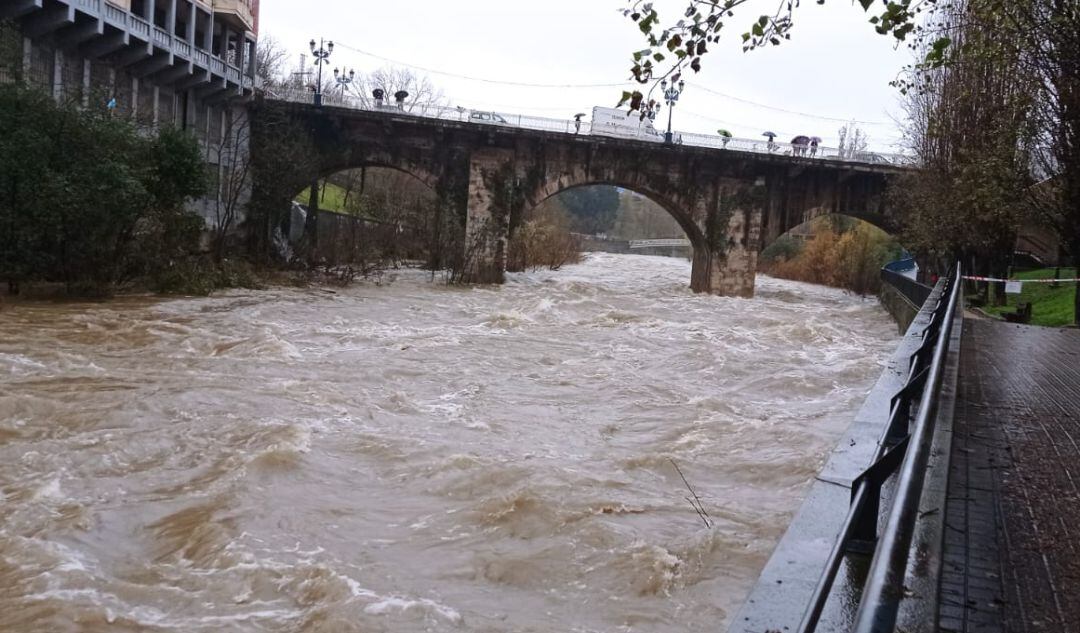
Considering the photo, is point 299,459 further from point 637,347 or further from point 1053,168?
point 1053,168

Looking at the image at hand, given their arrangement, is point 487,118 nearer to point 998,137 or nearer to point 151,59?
point 151,59

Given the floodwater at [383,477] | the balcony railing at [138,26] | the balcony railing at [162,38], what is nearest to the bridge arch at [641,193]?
the balcony railing at [162,38]

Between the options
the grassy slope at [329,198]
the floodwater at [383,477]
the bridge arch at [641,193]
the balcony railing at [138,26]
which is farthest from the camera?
the grassy slope at [329,198]

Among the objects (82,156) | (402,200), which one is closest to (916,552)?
(82,156)

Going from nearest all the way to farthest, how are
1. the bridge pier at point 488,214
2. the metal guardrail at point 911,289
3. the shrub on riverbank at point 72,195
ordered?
the shrub on riverbank at point 72,195 < the metal guardrail at point 911,289 < the bridge pier at point 488,214

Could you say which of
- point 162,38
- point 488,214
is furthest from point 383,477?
point 488,214

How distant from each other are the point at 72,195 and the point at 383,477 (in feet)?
43.8

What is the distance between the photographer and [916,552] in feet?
10.5

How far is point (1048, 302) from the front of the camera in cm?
2647

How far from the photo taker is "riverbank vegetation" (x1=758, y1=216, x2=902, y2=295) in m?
44.5

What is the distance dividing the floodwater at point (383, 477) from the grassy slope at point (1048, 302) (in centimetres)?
828

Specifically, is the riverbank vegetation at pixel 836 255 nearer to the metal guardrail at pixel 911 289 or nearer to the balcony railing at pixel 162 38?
the metal guardrail at pixel 911 289

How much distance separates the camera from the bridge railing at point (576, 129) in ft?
109

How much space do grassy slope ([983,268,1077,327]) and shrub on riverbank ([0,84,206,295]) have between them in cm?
2019
